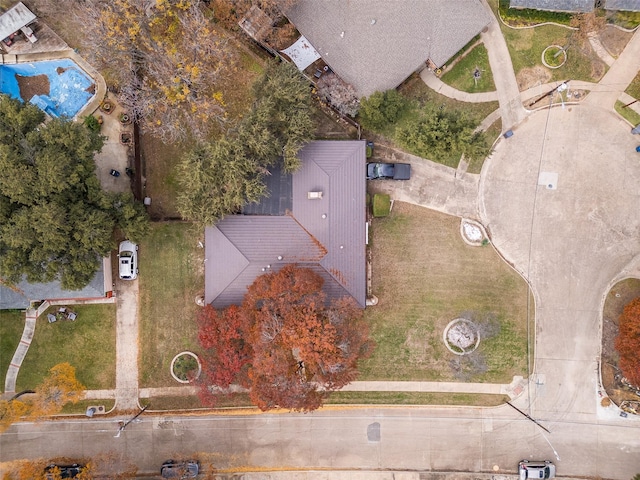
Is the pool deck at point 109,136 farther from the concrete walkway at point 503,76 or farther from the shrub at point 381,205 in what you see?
the concrete walkway at point 503,76

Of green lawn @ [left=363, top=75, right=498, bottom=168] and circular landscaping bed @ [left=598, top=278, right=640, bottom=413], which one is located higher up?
green lawn @ [left=363, top=75, right=498, bottom=168]

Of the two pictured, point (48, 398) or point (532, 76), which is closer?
point (48, 398)

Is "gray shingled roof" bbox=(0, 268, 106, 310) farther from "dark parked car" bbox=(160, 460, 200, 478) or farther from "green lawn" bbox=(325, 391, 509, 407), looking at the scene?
"green lawn" bbox=(325, 391, 509, 407)

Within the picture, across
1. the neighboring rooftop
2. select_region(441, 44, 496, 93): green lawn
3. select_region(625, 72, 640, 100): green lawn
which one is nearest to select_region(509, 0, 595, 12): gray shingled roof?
select_region(441, 44, 496, 93): green lawn

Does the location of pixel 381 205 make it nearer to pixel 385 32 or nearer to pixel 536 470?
pixel 385 32

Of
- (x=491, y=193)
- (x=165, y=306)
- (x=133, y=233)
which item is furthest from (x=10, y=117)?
(x=491, y=193)

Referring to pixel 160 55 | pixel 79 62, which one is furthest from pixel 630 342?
pixel 79 62

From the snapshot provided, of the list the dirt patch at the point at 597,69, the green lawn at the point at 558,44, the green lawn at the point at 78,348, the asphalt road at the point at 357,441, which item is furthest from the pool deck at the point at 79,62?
the dirt patch at the point at 597,69
